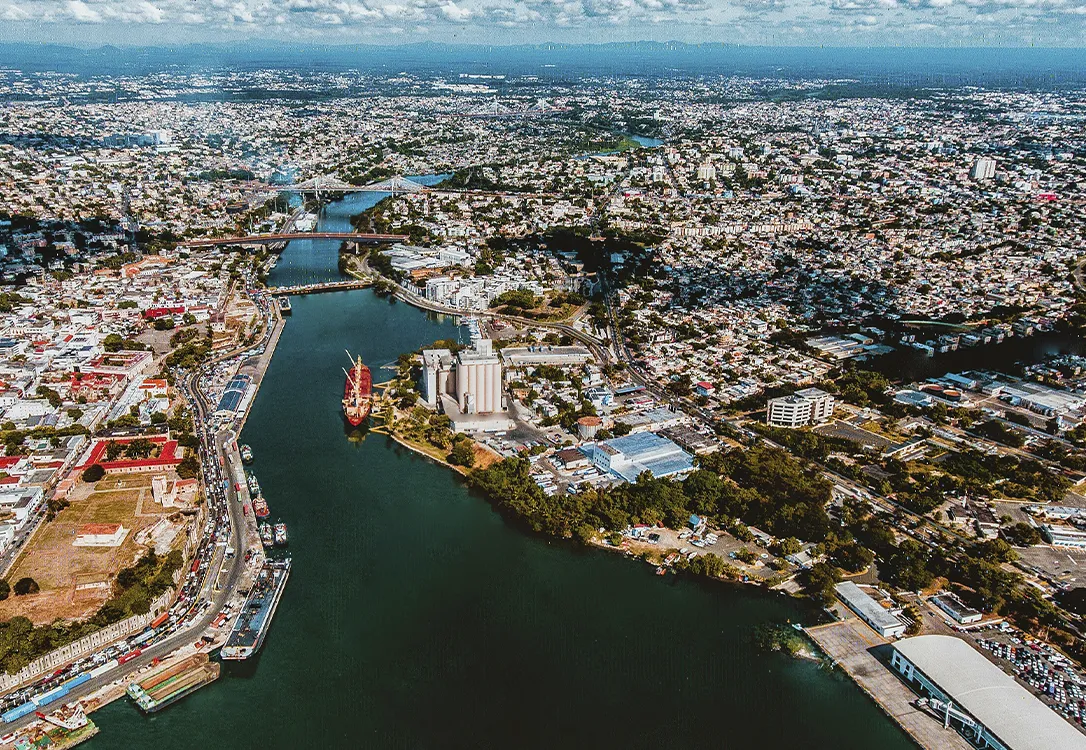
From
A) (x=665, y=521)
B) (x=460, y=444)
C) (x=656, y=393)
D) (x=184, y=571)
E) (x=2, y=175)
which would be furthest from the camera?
(x=2, y=175)

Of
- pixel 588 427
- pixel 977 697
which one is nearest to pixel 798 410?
pixel 588 427

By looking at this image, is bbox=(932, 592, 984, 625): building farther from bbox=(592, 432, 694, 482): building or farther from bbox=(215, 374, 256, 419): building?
bbox=(215, 374, 256, 419): building

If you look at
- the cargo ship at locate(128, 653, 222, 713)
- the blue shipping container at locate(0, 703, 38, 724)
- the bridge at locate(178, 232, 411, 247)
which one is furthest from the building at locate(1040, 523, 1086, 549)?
the bridge at locate(178, 232, 411, 247)

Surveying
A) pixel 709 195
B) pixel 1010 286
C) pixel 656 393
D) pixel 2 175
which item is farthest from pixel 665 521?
pixel 2 175

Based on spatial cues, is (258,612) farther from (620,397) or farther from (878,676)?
(620,397)

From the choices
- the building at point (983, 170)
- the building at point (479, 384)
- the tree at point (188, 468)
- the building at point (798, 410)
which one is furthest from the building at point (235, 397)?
the building at point (983, 170)

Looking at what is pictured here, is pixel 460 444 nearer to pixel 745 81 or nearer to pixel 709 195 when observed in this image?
pixel 709 195
